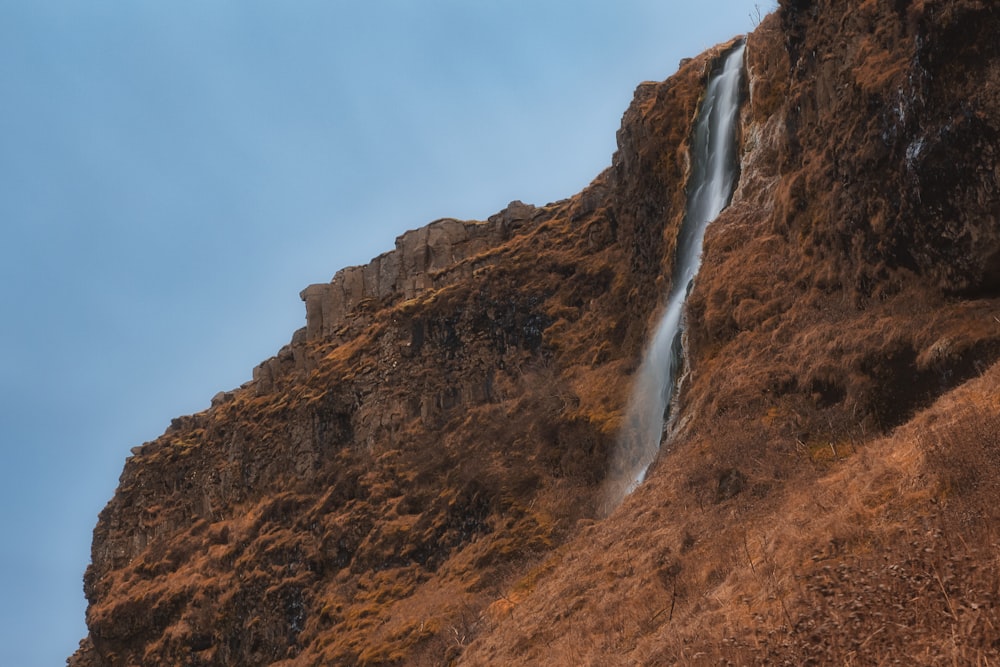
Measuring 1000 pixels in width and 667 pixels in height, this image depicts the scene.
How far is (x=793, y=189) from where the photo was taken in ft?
66.4

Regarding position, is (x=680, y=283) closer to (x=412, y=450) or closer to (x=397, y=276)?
(x=412, y=450)

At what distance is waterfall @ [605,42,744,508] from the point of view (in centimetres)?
2383

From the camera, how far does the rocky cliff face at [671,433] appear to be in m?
9.21

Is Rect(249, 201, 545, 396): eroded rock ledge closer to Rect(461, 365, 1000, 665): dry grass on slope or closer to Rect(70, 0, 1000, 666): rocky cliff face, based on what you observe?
Rect(70, 0, 1000, 666): rocky cliff face

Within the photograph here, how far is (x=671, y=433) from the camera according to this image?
2041 cm

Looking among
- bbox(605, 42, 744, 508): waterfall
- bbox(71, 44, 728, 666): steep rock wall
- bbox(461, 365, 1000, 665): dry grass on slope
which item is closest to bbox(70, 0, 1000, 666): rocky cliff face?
bbox(461, 365, 1000, 665): dry grass on slope

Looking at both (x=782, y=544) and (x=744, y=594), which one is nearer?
(x=744, y=594)

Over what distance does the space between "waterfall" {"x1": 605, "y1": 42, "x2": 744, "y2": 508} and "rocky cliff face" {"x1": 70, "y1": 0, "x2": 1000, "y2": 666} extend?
0.92 meters

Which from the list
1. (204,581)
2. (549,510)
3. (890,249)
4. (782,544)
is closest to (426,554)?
(549,510)

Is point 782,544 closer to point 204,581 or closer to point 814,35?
point 814,35

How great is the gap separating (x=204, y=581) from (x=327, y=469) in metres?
6.74

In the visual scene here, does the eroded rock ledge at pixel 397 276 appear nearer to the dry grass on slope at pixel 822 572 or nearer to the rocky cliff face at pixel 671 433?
the rocky cliff face at pixel 671 433

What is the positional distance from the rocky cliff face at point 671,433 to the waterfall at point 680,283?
92 centimetres

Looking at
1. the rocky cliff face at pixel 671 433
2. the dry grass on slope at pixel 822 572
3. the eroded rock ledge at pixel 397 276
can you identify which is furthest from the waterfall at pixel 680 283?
the eroded rock ledge at pixel 397 276
